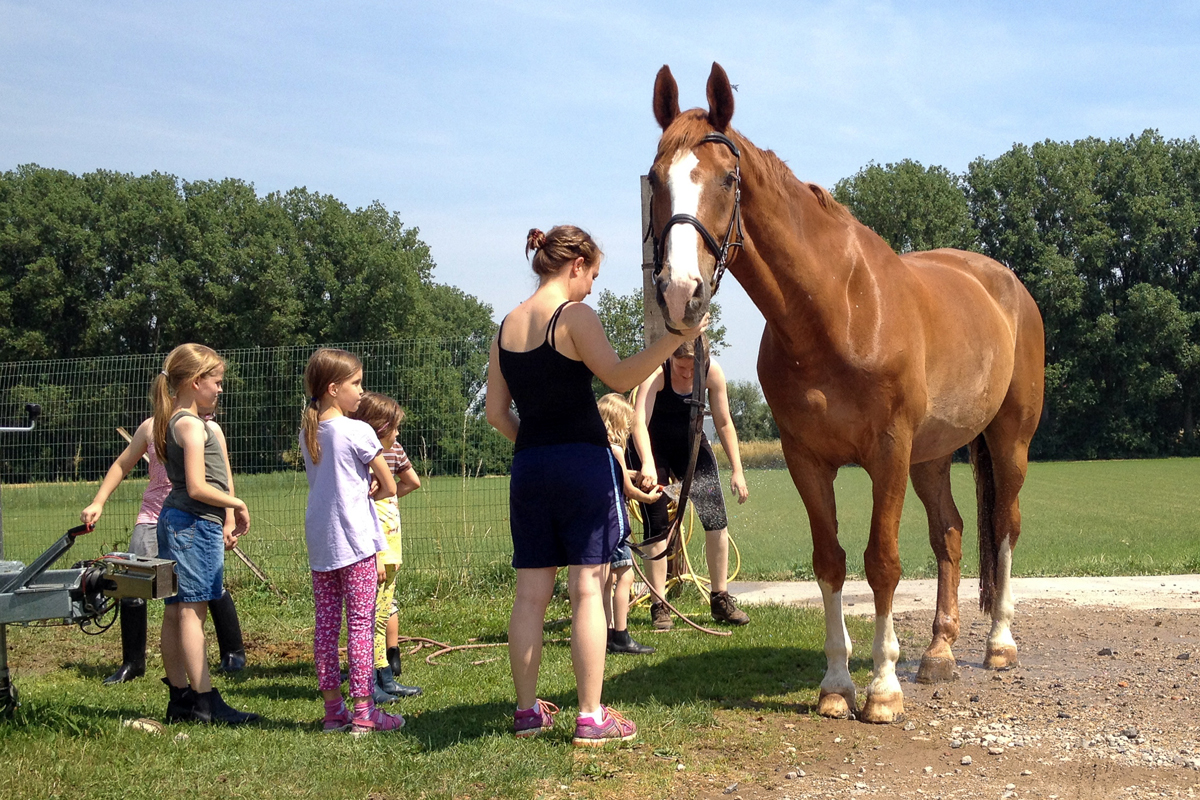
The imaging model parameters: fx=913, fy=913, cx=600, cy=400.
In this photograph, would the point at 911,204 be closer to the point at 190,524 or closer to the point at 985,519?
the point at 985,519

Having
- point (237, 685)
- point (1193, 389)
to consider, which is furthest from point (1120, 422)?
point (237, 685)

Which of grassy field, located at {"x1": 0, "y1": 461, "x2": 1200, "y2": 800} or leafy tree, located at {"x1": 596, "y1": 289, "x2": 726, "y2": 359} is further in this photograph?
leafy tree, located at {"x1": 596, "y1": 289, "x2": 726, "y2": 359}

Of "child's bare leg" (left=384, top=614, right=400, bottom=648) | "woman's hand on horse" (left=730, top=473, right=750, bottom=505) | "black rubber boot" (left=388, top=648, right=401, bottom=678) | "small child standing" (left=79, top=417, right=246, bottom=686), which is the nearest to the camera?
"child's bare leg" (left=384, top=614, right=400, bottom=648)

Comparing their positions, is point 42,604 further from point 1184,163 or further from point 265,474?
point 1184,163

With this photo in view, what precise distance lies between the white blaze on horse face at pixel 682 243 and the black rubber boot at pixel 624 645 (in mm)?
2935

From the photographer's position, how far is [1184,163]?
46.3 m

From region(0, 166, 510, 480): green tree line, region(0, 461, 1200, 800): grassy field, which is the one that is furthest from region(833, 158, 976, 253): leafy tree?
region(0, 461, 1200, 800): grassy field

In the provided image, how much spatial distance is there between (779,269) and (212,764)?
2.92 m

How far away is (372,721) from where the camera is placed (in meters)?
3.82

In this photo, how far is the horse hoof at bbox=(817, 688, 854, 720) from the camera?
3.97 metres

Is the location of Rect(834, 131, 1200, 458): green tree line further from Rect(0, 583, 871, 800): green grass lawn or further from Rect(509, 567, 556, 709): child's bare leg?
Rect(509, 567, 556, 709): child's bare leg

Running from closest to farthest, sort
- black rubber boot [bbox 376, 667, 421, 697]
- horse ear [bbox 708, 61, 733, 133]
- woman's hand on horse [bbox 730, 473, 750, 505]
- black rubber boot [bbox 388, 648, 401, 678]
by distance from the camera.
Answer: horse ear [bbox 708, 61, 733, 133] → black rubber boot [bbox 376, 667, 421, 697] → black rubber boot [bbox 388, 648, 401, 678] → woman's hand on horse [bbox 730, 473, 750, 505]

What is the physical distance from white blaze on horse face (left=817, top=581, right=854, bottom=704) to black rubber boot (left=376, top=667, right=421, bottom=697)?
1.99 metres

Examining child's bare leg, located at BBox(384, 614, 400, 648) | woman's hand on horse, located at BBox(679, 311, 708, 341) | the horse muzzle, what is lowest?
child's bare leg, located at BBox(384, 614, 400, 648)
